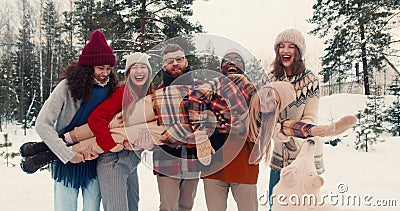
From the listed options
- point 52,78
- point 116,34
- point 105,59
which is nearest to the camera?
point 105,59

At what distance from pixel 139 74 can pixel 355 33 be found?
13.1 metres

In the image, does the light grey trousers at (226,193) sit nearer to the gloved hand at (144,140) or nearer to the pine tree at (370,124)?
Answer: the gloved hand at (144,140)

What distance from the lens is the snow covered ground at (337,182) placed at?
461 cm

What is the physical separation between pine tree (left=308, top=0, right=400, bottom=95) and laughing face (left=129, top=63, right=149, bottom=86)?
41.1ft

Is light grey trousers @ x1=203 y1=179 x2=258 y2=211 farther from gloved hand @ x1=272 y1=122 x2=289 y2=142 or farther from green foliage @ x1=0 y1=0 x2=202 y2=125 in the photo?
green foliage @ x1=0 y1=0 x2=202 y2=125

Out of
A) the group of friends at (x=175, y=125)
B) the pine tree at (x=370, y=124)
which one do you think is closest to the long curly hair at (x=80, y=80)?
the group of friends at (x=175, y=125)

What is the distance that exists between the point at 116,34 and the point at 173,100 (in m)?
9.72

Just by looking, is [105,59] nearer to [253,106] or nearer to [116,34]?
[253,106]

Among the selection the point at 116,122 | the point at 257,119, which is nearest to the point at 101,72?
Answer: the point at 116,122

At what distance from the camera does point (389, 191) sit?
548 cm

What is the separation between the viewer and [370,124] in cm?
1002

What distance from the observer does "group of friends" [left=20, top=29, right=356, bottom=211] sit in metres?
2.23

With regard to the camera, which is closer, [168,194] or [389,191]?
[168,194]

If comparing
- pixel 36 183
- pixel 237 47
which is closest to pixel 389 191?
pixel 237 47
